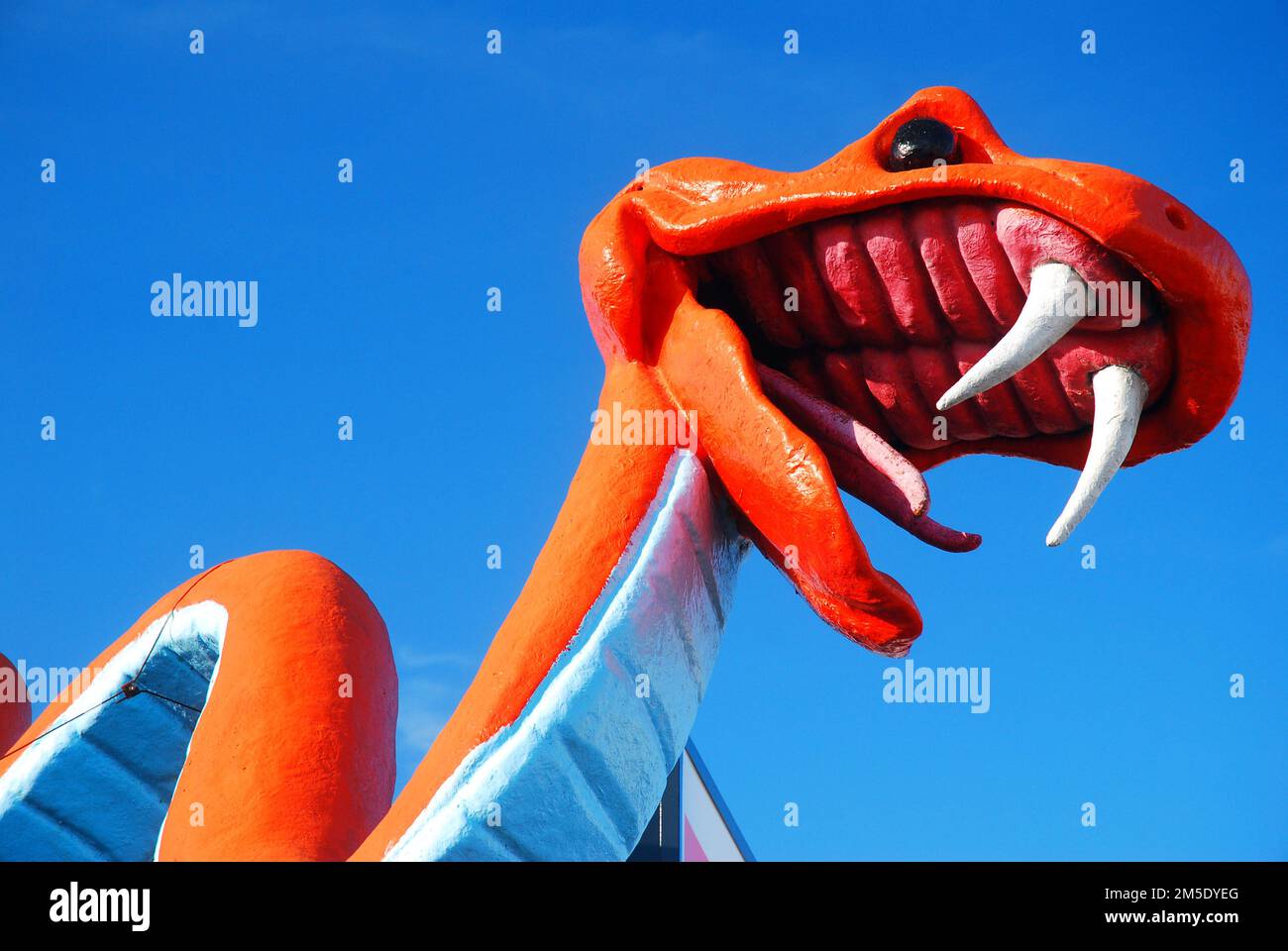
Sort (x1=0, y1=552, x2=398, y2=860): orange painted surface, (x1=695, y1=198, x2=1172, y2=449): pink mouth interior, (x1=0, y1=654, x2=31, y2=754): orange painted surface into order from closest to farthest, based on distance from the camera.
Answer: (x1=695, y1=198, x2=1172, y2=449): pink mouth interior
(x1=0, y1=552, x2=398, y2=860): orange painted surface
(x1=0, y1=654, x2=31, y2=754): orange painted surface

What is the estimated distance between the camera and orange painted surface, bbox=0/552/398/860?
4820mm

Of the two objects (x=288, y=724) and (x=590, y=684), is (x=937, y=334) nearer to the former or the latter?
(x=590, y=684)

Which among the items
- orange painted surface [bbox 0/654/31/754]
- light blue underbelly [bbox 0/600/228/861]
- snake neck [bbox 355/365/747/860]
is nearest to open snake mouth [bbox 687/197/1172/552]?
snake neck [bbox 355/365/747/860]

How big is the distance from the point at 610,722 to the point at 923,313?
Answer: 1337 mm

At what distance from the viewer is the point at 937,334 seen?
4.66 metres

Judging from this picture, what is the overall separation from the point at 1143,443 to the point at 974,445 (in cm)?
49

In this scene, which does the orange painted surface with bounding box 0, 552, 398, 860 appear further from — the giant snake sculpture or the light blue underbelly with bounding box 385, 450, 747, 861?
the light blue underbelly with bounding box 385, 450, 747, 861

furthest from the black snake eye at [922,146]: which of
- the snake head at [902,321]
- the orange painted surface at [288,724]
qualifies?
the orange painted surface at [288,724]

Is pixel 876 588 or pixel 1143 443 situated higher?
pixel 1143 443

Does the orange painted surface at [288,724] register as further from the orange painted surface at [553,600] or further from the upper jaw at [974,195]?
the upper jaw at [974,195]
